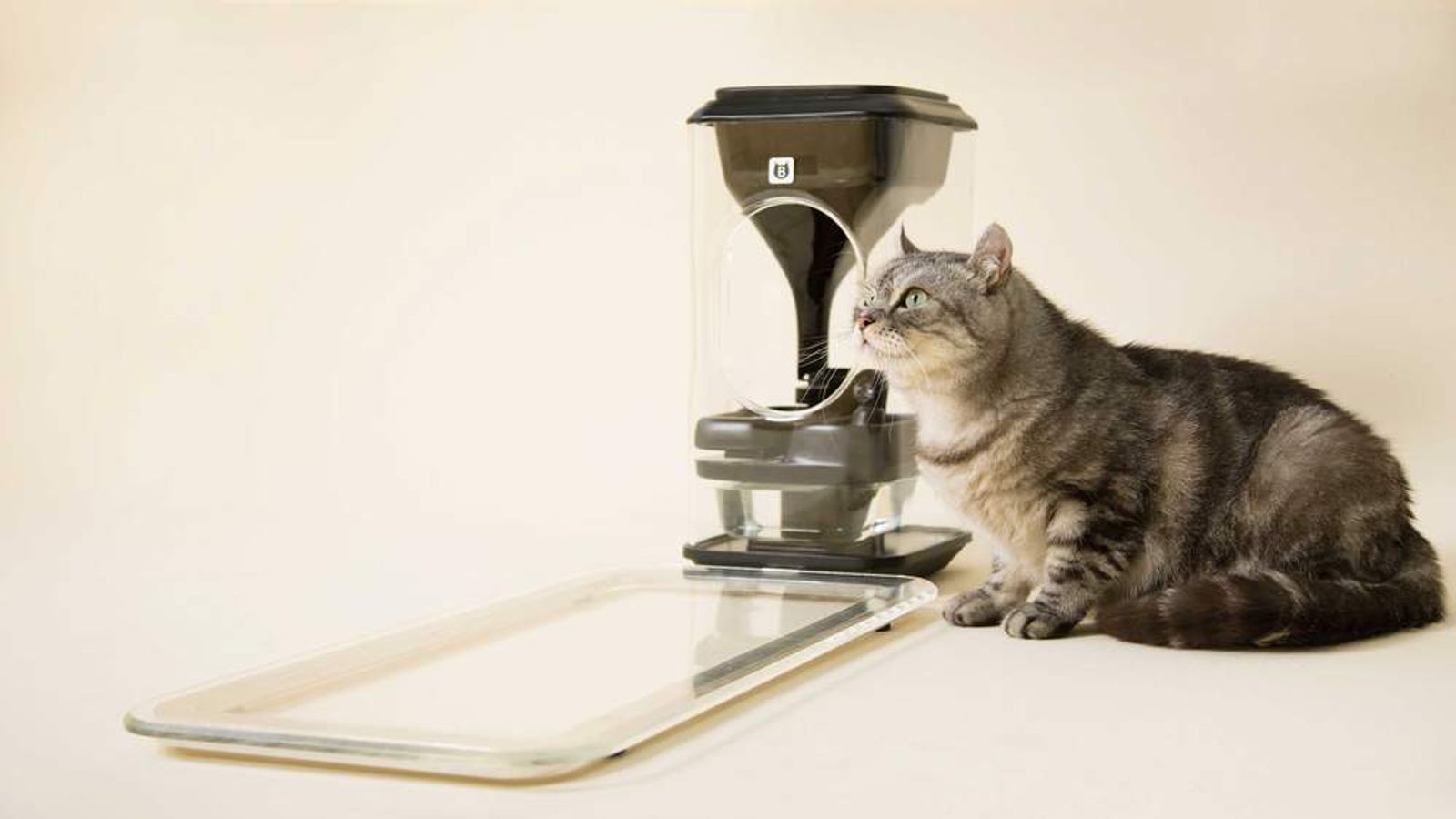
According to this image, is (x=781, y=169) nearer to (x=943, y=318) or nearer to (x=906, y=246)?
(x=906, y=246)

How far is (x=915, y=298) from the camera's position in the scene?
208 centimetres

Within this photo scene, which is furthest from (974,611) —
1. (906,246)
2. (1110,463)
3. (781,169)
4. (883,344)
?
(781,169)

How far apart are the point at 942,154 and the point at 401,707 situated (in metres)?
1.23

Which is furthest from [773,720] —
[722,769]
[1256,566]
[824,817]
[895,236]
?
[895,236]

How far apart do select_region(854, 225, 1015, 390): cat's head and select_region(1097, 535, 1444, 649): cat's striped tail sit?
1.19 feet

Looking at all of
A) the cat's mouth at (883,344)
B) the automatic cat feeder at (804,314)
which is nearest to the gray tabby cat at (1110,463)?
the cat's mouth at (883,344)

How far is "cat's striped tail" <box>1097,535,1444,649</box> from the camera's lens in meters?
1.84

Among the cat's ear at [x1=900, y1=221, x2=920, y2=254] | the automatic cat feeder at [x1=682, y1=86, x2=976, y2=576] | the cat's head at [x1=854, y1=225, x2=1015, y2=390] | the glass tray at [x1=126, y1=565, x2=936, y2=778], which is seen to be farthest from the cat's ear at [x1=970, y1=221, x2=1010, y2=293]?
the glass tray at [x1=126, y1=565, x2=936, y2=778]

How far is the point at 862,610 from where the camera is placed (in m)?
1.97

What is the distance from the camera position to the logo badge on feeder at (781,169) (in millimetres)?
2256

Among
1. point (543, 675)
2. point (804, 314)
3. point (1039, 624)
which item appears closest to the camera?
point (543, 675)

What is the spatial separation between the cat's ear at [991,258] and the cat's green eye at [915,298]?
6 cm

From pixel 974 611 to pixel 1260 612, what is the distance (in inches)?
14.8

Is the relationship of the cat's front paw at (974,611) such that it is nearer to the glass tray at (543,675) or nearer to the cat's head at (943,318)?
the glass tray at (543,675)
